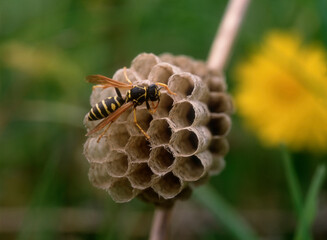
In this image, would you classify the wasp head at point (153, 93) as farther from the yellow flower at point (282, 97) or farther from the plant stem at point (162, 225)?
the yellow flower at point (282, 97)

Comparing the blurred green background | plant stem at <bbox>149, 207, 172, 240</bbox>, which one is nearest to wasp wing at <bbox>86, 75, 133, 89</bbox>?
plant stem at <bbox>149, 207, 172, 240</bbox>

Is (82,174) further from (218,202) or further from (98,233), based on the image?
(218,202)

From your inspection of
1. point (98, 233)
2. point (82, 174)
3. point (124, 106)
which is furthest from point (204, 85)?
point (82, 174)

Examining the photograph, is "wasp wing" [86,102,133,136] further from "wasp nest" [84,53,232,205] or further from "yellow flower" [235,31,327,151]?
"yellow flower" [235,31,327,151]

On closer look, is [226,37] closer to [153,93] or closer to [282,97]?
[153,93]

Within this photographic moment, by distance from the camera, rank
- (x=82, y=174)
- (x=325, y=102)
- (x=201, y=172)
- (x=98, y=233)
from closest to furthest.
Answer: (x=201, y=172) → (x=325, y=102) → (x=98, y=233) → (x=82, y=174)
